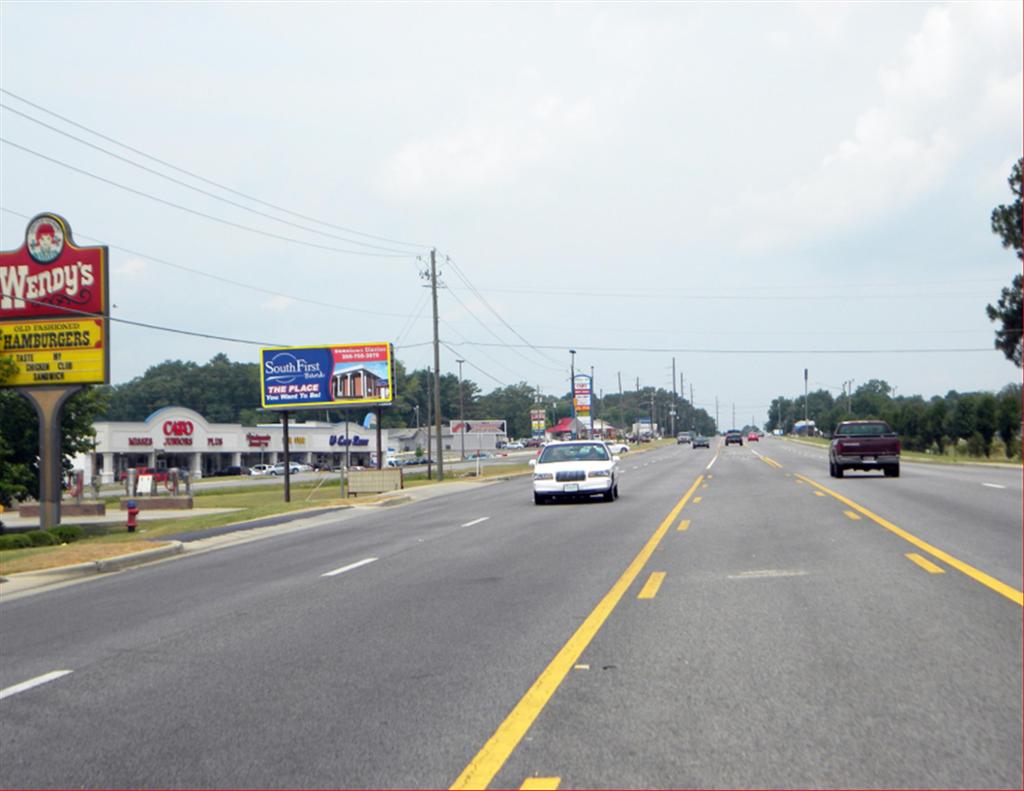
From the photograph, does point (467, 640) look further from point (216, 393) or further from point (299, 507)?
point (216, 393)

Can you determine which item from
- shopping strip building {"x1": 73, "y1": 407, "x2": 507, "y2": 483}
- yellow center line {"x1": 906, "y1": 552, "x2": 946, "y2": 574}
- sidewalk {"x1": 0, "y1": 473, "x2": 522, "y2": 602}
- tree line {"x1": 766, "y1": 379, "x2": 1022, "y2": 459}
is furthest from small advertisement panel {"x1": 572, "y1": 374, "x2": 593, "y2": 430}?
yellow center line {"x1": 906, "y1": 552, "x2": 946, "y2": 574}

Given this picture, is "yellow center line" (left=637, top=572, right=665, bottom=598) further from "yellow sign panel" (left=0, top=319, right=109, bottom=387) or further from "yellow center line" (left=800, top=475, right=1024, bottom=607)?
"yellow sign panel" (left=0, top=319, right=109, bottom=387)

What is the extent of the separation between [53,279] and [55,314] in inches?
38.7

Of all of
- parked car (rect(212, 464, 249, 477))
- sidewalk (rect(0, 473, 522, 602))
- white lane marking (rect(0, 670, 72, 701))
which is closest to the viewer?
white lane marking (rect(0, 670, 72, 701))

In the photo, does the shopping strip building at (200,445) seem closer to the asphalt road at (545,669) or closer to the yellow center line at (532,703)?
the asphalt road at (545,669)

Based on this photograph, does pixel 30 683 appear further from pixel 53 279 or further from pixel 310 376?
pixel 310 376

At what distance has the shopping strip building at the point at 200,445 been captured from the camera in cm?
9012

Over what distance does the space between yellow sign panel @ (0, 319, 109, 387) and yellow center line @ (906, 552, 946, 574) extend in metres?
23.3

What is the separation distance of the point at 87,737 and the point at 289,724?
4.06 feet

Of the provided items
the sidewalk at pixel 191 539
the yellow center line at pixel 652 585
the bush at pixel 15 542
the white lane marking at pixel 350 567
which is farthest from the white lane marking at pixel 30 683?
the bush at pixel 15 542

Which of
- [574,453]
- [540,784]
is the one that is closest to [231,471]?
[574,453]

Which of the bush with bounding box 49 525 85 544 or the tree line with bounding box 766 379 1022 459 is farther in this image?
the tree line with bounding box 766 379 1022 459

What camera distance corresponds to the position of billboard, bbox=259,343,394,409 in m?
47.7

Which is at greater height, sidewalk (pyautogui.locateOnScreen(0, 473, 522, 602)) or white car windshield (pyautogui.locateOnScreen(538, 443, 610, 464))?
white car windshield (pyautogui.locateOnScreen(538, 443, 610, 464))
